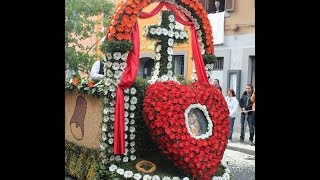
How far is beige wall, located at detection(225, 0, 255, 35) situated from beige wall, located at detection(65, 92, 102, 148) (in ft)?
17.0

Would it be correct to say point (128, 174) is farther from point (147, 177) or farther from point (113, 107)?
point (113, 107)

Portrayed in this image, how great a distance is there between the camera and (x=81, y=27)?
11.5 meters

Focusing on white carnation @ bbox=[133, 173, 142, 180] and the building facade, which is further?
the building facade

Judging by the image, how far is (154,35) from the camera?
5.11m

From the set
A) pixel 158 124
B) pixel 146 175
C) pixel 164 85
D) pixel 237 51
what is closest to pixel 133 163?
pixel 146 175

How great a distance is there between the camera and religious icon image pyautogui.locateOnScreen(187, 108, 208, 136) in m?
4.94

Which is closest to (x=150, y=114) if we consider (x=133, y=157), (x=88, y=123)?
(x=133, y=157)

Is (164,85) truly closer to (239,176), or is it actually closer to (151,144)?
(151,144)

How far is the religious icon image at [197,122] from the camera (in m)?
4.94

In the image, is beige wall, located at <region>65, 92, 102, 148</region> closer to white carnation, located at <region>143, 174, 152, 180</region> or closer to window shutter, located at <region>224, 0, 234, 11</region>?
white carnation, located at <region>143, 174, 152, 180</region>

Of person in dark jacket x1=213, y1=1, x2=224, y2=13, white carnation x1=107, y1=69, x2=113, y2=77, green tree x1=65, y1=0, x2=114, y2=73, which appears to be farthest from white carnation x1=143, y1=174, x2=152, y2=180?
person in dark jacket x1=213, y1=1, x2=224, y2=13

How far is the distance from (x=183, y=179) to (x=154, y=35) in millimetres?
1521

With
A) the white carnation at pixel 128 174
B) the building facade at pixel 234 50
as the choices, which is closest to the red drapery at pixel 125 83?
the white carnation at pixel 128 174
